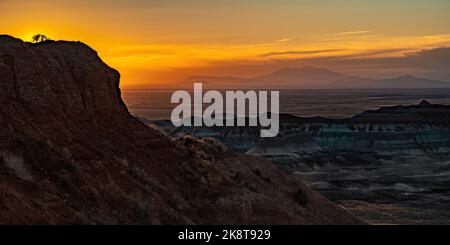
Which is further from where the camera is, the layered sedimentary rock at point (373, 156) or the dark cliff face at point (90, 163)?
the layered sedimentary rock at point (373, 156)

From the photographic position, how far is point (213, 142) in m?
29.3

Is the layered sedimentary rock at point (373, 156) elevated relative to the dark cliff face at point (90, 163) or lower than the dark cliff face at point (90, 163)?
lower

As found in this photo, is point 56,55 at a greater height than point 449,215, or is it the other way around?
point 56,55

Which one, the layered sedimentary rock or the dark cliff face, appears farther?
the layered sedimentary rock

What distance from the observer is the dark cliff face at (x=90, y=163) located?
1473 centimetres

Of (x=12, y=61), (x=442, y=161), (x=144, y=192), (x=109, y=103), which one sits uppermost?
(x=12, y=61)

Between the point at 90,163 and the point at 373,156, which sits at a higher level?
the point at 90,163

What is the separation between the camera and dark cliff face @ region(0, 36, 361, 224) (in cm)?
1473

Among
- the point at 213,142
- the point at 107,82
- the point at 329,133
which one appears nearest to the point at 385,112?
the point at 329,133

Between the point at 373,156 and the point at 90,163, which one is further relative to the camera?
the point at 373,156

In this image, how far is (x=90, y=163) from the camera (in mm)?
17328

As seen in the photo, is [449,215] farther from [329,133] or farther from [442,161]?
[329,133]

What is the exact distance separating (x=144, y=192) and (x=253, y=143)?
76.4 meters

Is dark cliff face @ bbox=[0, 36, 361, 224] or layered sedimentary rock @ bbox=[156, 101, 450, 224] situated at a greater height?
dark cliff face @ bbox=[0, 36, 361, 224]
